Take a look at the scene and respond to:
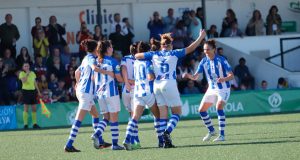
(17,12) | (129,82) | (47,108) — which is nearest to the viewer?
(129,82)

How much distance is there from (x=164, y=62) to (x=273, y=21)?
1674 cm

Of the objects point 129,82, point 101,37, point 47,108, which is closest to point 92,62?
point 129,82

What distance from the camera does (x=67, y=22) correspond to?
102 ft

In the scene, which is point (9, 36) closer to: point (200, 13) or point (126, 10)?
point (126, 10)

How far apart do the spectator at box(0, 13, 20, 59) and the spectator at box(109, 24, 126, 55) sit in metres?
3.14

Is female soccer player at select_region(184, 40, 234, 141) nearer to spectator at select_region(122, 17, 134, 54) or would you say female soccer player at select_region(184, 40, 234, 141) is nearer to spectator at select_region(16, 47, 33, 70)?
spectator at select_region(16, 47, 33, 70)

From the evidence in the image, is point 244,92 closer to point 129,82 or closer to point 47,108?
point 47,108

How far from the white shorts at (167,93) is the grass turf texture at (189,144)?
0.82 meters

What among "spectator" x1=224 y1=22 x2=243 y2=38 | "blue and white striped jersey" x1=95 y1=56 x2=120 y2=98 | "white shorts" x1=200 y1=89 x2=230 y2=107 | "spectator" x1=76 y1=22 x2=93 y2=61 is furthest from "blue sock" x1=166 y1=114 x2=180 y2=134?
"spectator" x1=224 y1=22 x2=243 y2=38

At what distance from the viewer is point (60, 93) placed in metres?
27.8

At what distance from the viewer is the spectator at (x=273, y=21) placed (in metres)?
31.5

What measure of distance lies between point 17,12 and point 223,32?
23.7ft

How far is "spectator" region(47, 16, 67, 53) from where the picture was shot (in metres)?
28.7

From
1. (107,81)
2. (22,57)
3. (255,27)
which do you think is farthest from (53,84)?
(107,81)
